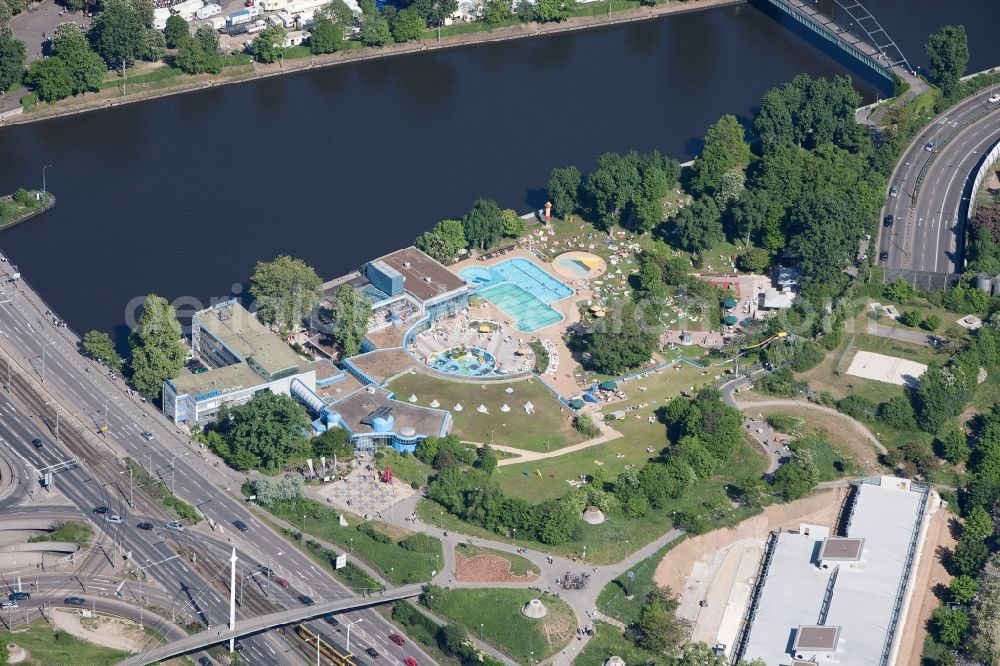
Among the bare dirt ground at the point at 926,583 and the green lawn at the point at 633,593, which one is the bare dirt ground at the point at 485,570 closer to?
the green lawn at the point at 633,593

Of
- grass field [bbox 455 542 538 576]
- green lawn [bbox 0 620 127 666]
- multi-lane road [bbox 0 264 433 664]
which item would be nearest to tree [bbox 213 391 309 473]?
multi-lane road [bbox 0 264 433 664]

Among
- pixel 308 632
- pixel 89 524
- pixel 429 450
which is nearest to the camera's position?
pixel 308 632

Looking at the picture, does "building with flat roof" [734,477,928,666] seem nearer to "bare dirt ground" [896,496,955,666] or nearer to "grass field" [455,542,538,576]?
"bare dirt ground" [896,496,955,666]

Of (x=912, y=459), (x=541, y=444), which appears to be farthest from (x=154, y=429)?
(x=912, y=459)

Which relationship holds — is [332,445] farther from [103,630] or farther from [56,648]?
[56,648]

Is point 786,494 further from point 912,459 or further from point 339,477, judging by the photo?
point 339,477

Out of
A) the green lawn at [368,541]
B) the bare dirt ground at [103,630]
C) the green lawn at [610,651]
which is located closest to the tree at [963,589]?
the green lawn at [610,651]
